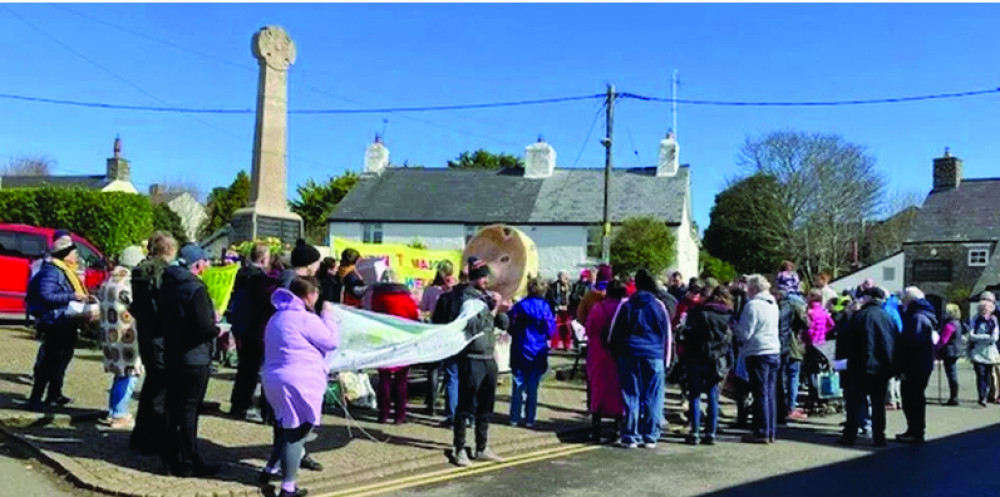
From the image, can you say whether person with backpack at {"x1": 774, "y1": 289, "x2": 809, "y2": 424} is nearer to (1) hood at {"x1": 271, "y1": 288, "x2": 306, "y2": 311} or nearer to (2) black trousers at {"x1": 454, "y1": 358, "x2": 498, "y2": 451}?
(2) black trousers at {"x1": 454, "y1": 358, "x2": 498, "y2": 451}

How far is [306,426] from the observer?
22.9ft

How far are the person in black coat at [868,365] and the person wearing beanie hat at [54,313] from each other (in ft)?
28.9

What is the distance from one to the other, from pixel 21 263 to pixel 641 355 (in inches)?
572

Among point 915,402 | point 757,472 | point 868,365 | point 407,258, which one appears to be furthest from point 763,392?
point 407,258

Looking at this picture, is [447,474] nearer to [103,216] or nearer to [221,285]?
[221,285]

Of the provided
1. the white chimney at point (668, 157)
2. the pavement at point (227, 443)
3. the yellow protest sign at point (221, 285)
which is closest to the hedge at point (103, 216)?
the yellow protest sign at point (221, 285)

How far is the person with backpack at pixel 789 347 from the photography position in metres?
11.8

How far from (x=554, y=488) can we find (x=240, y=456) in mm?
2896

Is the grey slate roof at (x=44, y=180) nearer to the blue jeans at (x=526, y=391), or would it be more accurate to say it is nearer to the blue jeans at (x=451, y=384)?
the blue jeans at (x=451, y=384)

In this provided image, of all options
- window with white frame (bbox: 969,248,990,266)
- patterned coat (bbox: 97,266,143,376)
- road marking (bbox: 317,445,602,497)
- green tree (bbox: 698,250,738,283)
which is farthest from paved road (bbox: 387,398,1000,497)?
green tree (bbox: 698,250,738,283)

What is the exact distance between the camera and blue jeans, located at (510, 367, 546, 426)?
10656 millimetres

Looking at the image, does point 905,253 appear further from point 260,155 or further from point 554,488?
point 554,488

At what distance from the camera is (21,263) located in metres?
18.7

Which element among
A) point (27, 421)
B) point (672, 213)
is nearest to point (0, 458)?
point (27, 421)
